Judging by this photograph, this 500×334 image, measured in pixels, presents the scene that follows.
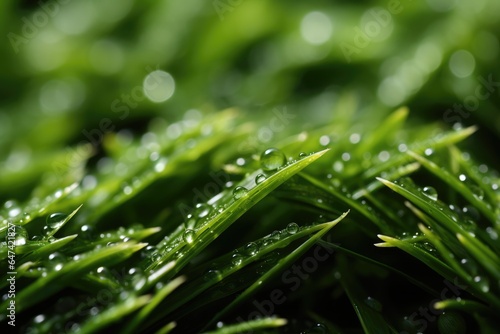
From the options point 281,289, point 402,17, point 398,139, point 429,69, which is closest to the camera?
point 281,289

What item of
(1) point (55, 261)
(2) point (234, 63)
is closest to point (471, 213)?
(1) point (55, 261)

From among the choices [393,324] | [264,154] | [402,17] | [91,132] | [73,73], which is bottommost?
[393,324]

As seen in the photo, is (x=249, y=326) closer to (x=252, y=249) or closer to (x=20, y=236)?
(x=252, y=249)

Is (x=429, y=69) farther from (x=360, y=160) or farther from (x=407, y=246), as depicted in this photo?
(x=407, y=246)

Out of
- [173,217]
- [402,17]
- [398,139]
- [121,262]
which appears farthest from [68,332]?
[402,17]

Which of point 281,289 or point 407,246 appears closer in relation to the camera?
point 407,246

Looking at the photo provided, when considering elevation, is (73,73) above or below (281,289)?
above

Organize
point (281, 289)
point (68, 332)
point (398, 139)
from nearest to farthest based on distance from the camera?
point (68, 332), point (281, 289), point (398, 139)

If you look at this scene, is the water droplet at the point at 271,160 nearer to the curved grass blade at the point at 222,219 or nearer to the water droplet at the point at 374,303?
the curved grass blade at the point at 222,219
